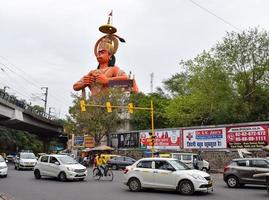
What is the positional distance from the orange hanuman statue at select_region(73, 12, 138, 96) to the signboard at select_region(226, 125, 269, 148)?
93.9 feet

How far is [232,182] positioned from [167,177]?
466 centimetres

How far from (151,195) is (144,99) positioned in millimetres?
54872

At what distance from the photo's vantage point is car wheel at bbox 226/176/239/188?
19234 millimetres

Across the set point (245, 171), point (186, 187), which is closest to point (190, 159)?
point (245, 171)

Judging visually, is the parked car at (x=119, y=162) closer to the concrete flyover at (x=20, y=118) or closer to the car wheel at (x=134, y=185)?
the concrete flyover at (x=20, y=118)

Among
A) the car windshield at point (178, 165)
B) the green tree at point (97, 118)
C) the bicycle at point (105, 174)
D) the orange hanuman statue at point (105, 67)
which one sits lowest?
the bicycle at point (105, 174)

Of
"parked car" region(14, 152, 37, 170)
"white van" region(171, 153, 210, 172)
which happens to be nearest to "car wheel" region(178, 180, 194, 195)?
"white van" region(171, 153, 210, 172)

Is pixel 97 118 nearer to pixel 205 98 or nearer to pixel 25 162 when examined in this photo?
pixel 205 98

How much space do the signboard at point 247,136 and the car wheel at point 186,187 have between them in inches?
831

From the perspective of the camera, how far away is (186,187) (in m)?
15.9

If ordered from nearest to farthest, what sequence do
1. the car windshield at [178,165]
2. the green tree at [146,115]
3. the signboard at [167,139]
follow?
the car windshield at [178,165]
the signboard at [167,139]
the green tree at [146,115]

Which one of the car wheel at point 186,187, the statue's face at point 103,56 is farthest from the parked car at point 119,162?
the statue's face at point 103,56

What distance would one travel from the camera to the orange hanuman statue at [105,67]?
63125mm

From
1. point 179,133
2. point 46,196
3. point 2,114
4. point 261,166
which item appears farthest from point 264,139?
point 2,114
